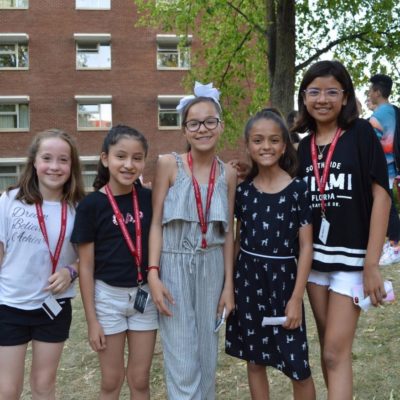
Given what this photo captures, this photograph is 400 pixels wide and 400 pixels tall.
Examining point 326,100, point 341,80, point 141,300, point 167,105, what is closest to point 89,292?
point 141,300

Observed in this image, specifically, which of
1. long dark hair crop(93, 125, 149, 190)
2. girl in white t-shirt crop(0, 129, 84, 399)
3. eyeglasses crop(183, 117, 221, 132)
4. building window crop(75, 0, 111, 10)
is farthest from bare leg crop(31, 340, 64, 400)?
building window crop(75, 0, 111, 10)

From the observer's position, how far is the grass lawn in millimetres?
3287

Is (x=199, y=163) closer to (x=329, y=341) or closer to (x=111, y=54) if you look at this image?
(x=329, y=341)

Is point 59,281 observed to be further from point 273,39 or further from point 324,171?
point 273,39

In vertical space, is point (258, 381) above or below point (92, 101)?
below

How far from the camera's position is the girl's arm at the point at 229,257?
249 cm

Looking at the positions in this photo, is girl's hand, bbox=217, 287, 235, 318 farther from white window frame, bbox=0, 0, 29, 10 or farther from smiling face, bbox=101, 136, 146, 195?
white window frame, bbox=0, 0, 29, 10

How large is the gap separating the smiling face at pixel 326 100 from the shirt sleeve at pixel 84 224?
1.28 meters

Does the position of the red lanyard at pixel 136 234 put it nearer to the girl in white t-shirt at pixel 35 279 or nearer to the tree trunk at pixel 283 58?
the girl in white t-shirt at pixel 35 279

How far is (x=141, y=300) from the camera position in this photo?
2443 mm

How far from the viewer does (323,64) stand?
2387 mm

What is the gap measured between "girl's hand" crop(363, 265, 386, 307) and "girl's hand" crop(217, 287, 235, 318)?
0.69 metres

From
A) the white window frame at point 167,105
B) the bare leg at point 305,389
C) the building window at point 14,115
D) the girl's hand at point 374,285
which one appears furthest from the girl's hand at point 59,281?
the building window at point 14,115

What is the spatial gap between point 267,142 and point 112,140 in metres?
0.84
